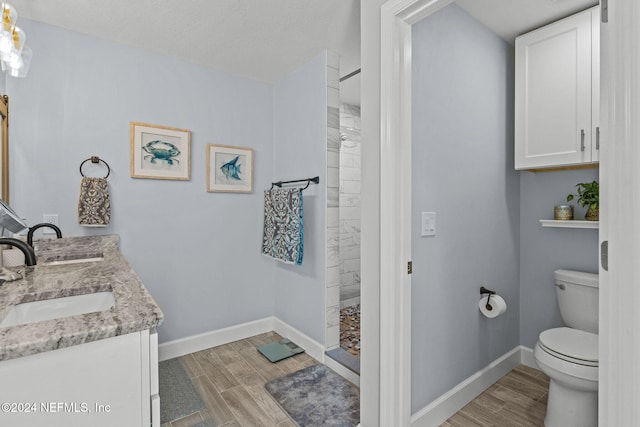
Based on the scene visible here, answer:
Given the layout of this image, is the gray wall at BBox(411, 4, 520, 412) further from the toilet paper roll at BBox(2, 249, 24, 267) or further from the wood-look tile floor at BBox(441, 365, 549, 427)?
the toilet paper roll at BBox(2, 249, 24, 267)

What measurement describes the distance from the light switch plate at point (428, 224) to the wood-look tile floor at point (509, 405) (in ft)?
3.53

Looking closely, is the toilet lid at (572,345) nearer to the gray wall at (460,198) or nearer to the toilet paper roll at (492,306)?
the toilet paper roll at (492,306)

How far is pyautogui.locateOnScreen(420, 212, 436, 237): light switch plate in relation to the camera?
64.6 inches

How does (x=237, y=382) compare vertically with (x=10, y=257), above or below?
below

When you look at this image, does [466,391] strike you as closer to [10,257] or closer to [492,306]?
[492,306]

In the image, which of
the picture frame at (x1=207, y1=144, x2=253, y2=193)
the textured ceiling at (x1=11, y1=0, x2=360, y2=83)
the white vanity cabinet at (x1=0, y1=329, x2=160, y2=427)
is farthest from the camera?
the picture frame at (x1=207, y1=144, x2=253, y2=193)

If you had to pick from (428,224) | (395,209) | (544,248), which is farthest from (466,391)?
(395,209)

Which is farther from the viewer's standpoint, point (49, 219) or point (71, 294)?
point (49, 219)

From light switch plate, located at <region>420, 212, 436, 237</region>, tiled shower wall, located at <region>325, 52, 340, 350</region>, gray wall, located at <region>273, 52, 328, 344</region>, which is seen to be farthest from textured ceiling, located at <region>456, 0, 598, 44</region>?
light switch plate, located at <region>420, 212, 436, 237</region>

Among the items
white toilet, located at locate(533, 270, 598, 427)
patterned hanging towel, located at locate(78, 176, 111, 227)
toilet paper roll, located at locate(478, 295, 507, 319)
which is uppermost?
patterned hanging towel, located at locate(78, 176, 111, 227)

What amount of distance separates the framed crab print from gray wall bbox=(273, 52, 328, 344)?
83cm

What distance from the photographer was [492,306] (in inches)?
76.3

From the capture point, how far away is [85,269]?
147 cm

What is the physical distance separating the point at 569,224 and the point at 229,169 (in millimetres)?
2590
